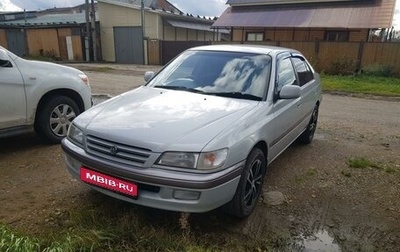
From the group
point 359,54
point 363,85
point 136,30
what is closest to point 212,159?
point 363,85

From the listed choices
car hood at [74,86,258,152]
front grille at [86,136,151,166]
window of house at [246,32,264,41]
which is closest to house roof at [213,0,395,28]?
window of house at [246,32,264,41]

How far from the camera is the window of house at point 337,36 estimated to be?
20606 mm

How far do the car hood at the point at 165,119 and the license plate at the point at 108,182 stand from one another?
315mm

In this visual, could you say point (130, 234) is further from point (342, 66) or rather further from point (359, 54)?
point (359, 54)

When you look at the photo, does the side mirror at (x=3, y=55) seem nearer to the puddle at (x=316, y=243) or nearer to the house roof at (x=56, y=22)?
the puddle at (x=316, y=243)

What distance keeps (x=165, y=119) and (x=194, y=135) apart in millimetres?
389

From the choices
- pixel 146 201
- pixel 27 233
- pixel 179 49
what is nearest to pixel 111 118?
pixel 146 201

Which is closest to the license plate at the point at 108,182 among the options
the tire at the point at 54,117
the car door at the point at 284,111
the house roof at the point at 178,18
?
the car door at the point at 284,111

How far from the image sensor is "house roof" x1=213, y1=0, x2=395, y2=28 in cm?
1869

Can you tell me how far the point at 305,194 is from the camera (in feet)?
12.0

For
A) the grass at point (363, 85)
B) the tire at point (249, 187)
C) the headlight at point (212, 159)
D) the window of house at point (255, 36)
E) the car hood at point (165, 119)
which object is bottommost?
the grass at point (363, 85)

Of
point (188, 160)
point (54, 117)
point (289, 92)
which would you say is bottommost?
point (54, 117)

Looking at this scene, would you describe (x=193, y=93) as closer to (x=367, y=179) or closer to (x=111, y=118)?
(x=111, y=118)

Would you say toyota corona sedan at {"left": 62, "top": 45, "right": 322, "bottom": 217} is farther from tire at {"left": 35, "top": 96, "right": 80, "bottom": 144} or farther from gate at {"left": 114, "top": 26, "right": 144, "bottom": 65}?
gate at {"left": 114, "top": 26, "right": 144, "bottom": 65}
